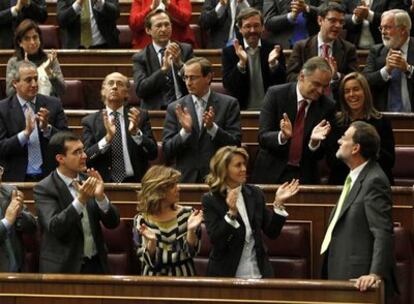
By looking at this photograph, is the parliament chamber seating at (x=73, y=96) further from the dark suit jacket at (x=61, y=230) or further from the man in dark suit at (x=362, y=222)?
the man in dark suit at (x=362, y=222)

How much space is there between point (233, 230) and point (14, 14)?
1659mm

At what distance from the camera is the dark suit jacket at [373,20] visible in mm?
3709

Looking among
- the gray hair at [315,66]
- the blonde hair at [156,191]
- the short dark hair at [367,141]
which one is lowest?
the blonde hair at [156,191]

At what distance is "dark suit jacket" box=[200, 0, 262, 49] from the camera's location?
3797 millimetres

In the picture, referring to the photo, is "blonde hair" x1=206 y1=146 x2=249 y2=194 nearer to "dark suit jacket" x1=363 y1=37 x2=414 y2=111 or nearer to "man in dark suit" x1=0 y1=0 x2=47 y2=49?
"dark suit jacket" x1=363 y1=37 x2=414 y2=111

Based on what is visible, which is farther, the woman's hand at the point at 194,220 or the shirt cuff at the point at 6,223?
the shirt cuff at the point at 6,223

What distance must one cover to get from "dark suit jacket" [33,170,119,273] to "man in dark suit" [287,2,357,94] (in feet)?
2.87

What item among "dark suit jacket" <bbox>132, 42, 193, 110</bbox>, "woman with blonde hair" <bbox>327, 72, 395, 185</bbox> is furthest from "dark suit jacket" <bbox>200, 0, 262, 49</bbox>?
"woman with blonde hair" <bbox>327, 72, 395, 185</bbox>

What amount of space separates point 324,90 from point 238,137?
0.24 meters

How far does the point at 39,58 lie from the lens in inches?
135

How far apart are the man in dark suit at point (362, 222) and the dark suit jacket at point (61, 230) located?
0.48 metres

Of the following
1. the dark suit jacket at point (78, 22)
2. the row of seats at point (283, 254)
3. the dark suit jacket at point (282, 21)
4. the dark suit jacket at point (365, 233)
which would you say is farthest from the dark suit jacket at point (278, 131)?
the dark suit jacket at point (78, 22)

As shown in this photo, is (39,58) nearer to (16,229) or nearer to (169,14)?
(169,14)

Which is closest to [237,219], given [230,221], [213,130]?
[230,221]
